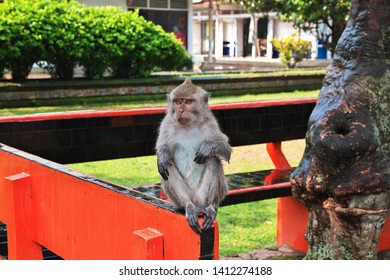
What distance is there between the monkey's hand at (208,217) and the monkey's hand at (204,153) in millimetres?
260

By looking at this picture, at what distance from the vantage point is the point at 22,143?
6.06 metres

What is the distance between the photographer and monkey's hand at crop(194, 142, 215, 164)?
3.51m

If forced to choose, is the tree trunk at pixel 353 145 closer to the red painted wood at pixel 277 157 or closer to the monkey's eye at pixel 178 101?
the monkey's eye at pixel 178 101

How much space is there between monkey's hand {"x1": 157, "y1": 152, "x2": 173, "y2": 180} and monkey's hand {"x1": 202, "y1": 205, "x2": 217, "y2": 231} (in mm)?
337

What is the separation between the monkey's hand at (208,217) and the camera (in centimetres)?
307

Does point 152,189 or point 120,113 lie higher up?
point 120,113

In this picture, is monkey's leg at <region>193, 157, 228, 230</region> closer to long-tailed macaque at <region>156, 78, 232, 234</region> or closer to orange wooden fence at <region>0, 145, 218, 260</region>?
long-tailed macaque at <region>156, 78, 232, 234</region>

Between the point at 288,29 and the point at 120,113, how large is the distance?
30.2 meters

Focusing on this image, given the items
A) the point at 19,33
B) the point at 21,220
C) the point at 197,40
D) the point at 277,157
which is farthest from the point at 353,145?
the point at 197,40

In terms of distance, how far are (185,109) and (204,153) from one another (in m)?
0.32

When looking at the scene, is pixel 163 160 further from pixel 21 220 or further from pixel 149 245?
pixel 21 220
